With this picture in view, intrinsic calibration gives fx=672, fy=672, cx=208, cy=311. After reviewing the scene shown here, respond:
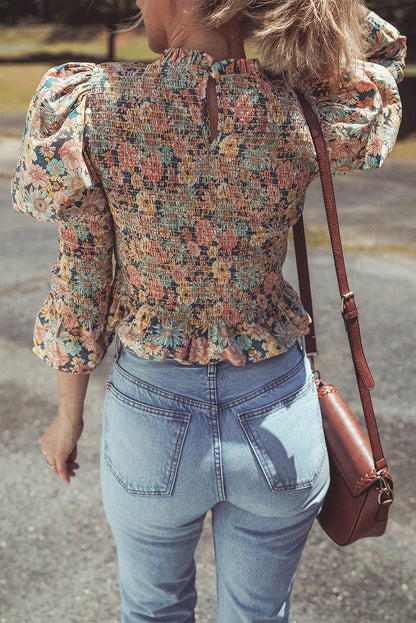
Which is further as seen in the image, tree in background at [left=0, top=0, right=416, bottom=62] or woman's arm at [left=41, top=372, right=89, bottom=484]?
tree in background at [left=0, top=0, right=416, bottom=62]

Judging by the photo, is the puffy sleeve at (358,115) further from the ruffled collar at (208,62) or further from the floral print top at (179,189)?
the ruffled collar at (208,62)

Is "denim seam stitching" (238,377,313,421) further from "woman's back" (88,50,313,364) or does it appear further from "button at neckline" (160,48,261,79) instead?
"button at neckline" (160,48,261,79)

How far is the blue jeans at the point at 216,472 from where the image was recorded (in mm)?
1209

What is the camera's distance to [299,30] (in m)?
1.09

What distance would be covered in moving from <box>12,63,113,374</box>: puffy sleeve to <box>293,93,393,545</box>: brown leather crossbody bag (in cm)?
42

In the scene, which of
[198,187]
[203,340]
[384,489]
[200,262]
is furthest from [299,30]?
[384,489]

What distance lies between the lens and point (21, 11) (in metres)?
32.8

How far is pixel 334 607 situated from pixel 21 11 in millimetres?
35557

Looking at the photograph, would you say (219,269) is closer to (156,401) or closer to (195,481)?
(156,401)

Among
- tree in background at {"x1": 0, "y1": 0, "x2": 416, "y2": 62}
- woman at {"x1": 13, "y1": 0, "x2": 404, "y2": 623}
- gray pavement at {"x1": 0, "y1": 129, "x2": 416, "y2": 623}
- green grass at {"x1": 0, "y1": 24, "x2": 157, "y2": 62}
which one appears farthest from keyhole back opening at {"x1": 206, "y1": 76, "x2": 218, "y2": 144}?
tree in background at {"x1": 0, "y1": 0, "x2": 416, "y2": 62}

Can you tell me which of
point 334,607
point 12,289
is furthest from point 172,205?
point 12,289

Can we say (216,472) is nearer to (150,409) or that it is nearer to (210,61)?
(150,409)

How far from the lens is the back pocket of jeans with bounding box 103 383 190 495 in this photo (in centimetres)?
121

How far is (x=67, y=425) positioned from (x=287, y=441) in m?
0.49
